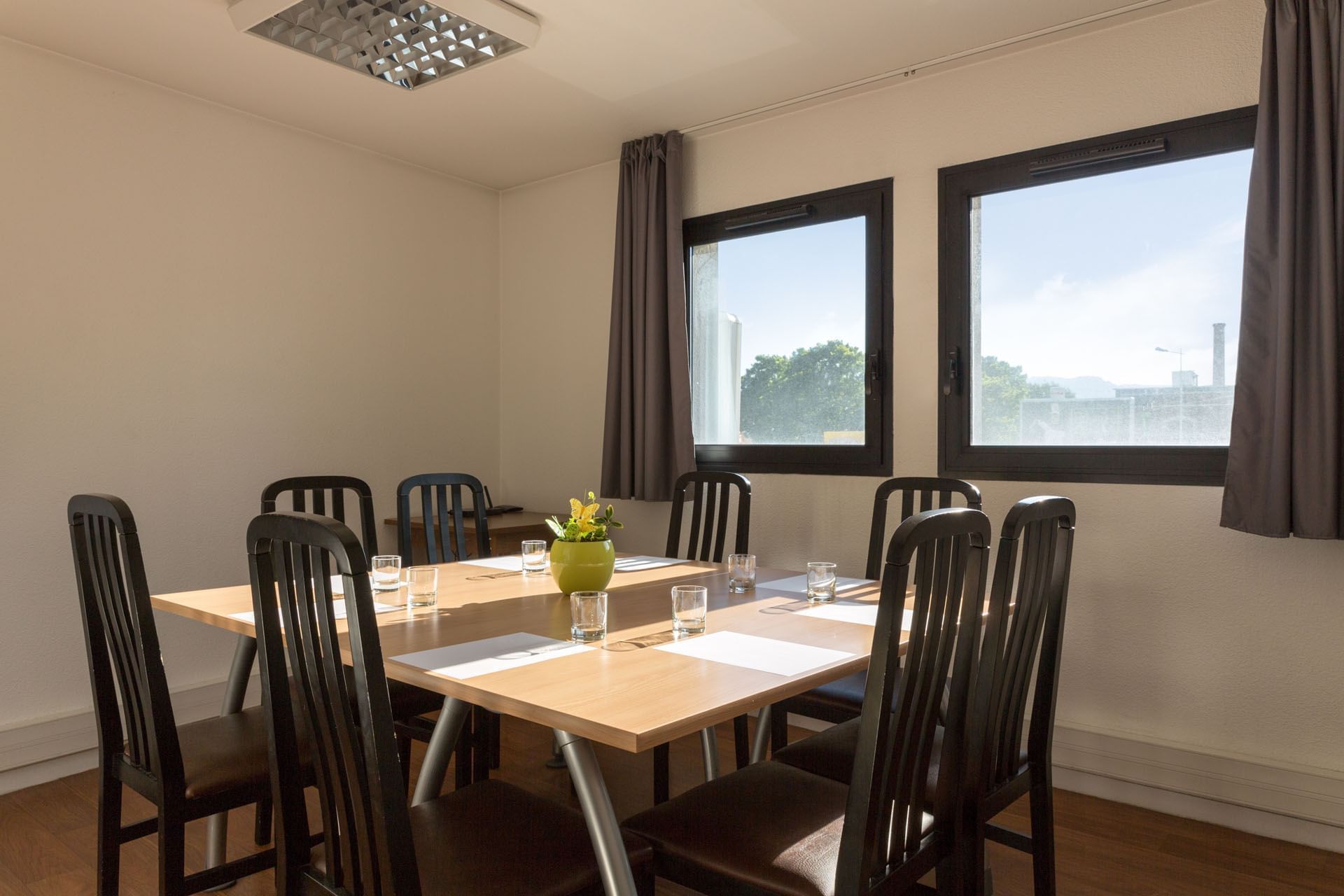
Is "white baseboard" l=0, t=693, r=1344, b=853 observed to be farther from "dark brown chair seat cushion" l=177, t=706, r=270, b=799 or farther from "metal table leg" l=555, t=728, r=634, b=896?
"metal table leg" l=555, t=728, r=634, b=896

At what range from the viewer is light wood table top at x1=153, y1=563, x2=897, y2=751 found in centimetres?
131

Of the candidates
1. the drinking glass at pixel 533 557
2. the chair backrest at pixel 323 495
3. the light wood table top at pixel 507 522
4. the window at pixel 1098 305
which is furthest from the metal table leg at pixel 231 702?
the window at pixel 1098 305

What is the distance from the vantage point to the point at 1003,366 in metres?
3.25

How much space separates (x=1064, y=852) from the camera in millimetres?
2545

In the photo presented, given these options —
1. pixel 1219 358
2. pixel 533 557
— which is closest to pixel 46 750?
pixel 533 557

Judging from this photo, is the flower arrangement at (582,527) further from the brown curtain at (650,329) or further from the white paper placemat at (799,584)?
the brown curtain at (650,329)

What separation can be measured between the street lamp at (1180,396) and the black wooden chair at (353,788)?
225 centimetres

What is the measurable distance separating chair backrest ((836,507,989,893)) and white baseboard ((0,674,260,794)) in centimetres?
251

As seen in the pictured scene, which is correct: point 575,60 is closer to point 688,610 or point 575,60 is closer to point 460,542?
point 460,542

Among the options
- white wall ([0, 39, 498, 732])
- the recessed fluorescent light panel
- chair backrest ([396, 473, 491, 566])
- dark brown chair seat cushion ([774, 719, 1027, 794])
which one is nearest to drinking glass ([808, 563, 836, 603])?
dark brown chair seat cushion ([774, 719, 1027, 794])

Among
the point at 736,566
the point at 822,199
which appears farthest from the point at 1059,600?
the point at 822,199

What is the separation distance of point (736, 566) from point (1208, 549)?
5.08 ft

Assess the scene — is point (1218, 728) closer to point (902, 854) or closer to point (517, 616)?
point (902, 854)

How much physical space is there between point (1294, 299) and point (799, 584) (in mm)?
1590
